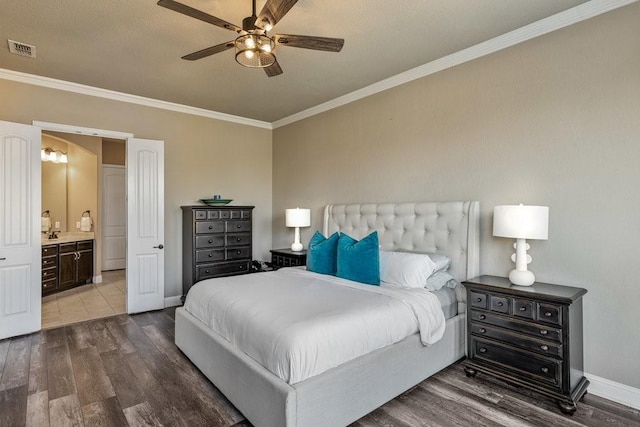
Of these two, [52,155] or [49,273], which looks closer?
[49,273]

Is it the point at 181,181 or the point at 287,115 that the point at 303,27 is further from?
the point at 181,181

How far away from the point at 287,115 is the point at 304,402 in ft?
14.7

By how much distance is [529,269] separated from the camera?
287cm

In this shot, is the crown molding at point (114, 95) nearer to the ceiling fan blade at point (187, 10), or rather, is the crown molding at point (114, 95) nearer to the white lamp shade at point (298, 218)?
the white lamp shade at point (298, 218)

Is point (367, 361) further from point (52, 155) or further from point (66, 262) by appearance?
point (52, 155)

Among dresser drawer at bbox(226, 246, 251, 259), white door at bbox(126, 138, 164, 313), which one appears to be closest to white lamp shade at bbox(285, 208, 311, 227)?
dresser drawer at bbox(226, 246, 251, 259)

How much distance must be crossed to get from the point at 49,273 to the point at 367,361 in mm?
Result: 5707

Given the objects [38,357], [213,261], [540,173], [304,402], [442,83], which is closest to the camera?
[304,402]

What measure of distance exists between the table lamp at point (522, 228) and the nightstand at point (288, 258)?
8.18ft

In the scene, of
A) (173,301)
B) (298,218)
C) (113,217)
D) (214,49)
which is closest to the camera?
(214,49)

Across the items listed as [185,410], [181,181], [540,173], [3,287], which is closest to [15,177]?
[3,287]

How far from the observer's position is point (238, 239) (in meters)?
5.03

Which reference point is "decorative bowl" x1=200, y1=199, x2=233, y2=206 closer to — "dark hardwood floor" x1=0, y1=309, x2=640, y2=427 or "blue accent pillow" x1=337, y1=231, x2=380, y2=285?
"dark hardwood floor" x1=0, y1=309, x2=640, y2=427

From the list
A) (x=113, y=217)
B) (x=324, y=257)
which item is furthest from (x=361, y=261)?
(x=113, y=217)
